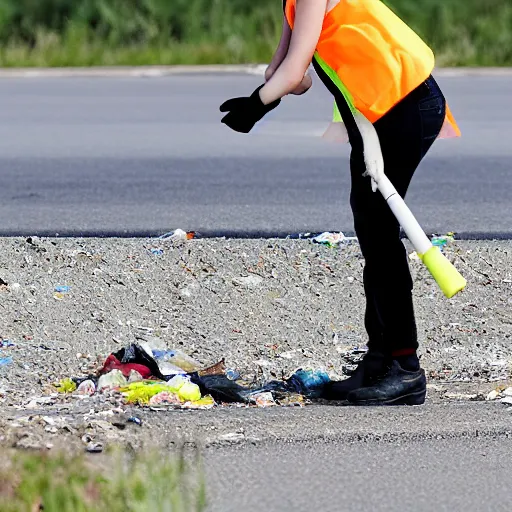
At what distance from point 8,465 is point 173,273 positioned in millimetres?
2729

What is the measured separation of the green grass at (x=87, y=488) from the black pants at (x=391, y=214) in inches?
60.8

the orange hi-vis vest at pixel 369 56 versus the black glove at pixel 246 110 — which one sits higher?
the orange hi-vis vest at pixel 369 56

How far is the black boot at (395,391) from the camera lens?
4387mm

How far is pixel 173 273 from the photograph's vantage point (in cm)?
580

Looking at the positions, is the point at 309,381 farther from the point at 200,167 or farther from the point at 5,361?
the point at 200,167

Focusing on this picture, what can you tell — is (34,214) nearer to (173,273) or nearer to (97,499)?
(173,273)

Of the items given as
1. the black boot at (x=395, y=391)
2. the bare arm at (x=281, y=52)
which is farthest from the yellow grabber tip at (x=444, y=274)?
the bare arm at (x=281, y=52)

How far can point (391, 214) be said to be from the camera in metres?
4.28

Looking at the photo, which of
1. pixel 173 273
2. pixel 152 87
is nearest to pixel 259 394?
pixel 173 273

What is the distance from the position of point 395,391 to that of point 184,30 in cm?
1501

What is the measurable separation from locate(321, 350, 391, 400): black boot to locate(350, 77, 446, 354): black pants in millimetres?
39

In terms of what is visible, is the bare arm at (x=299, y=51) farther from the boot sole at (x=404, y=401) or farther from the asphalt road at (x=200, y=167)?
the boot sole at (x=404, y=401)

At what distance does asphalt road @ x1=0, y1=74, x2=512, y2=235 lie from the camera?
7.16 meters

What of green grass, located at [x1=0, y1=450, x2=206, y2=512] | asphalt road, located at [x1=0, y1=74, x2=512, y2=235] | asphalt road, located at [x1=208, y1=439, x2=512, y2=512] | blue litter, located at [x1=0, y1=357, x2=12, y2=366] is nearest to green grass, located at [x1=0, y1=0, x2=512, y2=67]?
asphalt road, located at [x1=0, y1=74, x2=512, y2=235]
